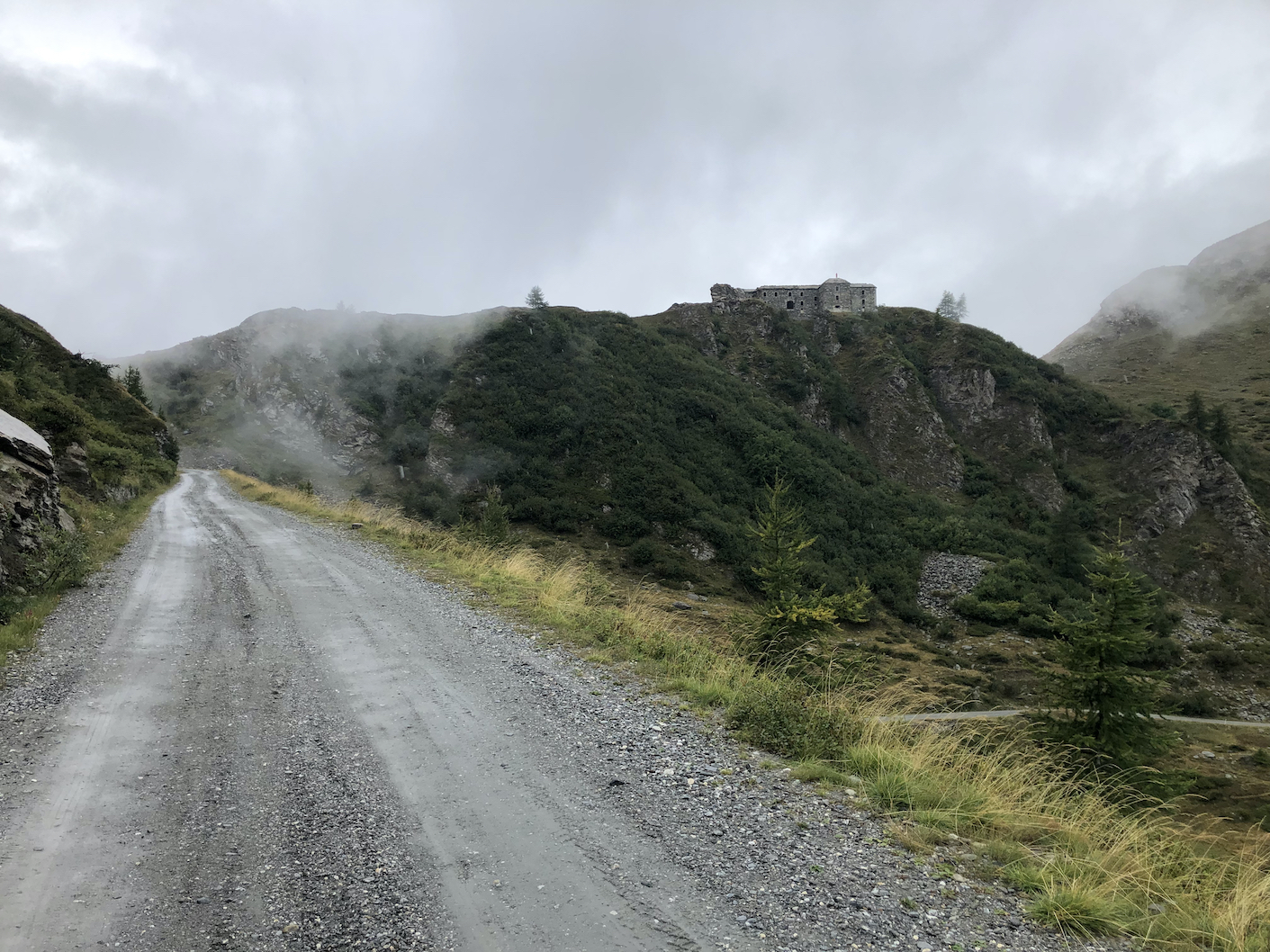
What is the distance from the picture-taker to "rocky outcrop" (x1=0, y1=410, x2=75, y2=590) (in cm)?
911

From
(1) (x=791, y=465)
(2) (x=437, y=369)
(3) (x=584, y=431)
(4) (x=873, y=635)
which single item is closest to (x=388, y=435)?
(2) (x=437, y=369)

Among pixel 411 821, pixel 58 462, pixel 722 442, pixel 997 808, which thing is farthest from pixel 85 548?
pixel 722 442

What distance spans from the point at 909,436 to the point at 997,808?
255ft

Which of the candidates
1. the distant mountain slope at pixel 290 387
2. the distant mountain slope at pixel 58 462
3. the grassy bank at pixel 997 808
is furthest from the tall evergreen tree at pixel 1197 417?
the distant mountain slope at pixel 58 462

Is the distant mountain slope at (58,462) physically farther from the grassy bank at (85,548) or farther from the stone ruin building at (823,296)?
the stone ruin building at (823,296)

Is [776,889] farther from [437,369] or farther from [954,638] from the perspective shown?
[437,369]

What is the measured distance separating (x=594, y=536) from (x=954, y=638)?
28.1 m

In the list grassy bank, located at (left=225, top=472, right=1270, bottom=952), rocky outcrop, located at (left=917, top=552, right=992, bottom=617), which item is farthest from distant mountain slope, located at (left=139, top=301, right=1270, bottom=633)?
grassy bank, located at (left=225, top=472, right=1270, bottom=952)

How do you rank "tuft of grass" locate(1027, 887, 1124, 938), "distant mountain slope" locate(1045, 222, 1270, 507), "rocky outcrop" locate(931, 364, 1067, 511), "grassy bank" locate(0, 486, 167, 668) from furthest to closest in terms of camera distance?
"distant mountain slope" locate(1045, 222, 1270, 507)
"rocky outcrop" locate(931, 364, 1067, 511)
"grassy bank" locate(0, 486, 167, 668)
"tuft of grass" locate(1027, 887, 1124, 938)

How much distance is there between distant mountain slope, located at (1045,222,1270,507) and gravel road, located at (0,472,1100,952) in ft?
303

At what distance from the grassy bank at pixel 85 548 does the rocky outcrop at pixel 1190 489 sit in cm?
8017

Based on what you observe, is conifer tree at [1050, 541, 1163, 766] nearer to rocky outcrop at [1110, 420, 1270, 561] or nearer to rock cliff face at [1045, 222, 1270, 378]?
rocky outcrop at [1110, 420, 1270, 561]

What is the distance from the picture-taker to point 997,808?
4.24 metres

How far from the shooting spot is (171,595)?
32.3 feet
